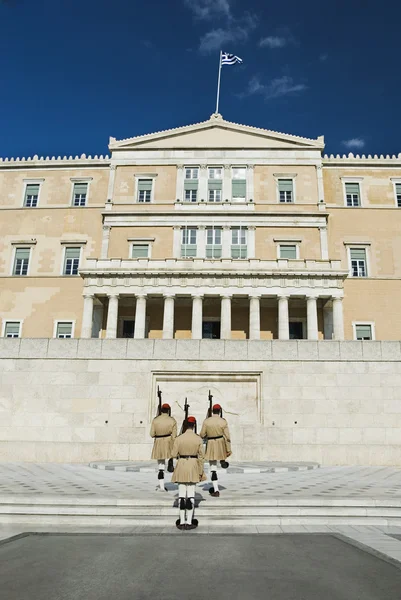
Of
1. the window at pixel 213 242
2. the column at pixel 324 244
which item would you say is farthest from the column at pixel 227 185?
the column at pixel 324 244

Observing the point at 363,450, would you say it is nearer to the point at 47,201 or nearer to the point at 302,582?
the point at 302,582

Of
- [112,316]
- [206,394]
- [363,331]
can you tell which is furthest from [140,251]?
[206,394]

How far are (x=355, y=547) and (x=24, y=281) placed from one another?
33189 millimetres

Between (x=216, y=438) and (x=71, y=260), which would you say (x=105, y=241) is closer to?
(x=71, y=260)

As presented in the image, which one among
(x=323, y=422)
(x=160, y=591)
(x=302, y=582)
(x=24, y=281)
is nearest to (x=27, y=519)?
(x=160, y=591)

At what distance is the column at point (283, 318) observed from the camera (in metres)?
30.6

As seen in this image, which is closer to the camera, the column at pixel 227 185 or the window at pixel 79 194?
the column at pixel 227 185

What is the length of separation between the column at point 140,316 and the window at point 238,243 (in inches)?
315

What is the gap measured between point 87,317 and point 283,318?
1335cm

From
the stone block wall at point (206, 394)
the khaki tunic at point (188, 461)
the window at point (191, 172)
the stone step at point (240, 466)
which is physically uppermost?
the window at point (191, 172)

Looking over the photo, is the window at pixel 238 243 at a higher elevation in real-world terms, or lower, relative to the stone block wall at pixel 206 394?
higher

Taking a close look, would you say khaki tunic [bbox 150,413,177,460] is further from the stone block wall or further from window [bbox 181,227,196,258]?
window [bbox 181,227,196,258]

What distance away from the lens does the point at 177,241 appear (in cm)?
3531

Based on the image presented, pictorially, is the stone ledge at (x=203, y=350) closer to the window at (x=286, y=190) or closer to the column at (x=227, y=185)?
the column at (x=227, y=185)
